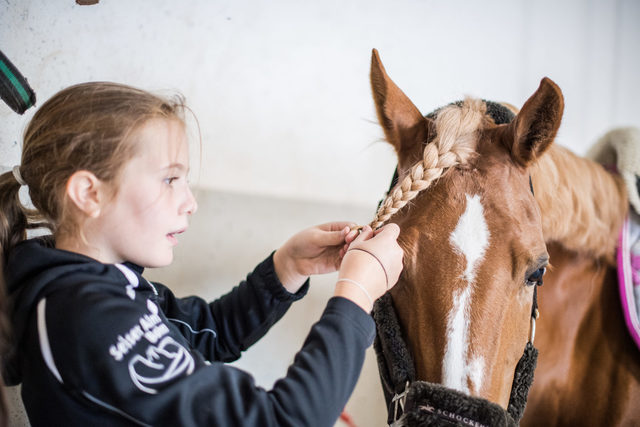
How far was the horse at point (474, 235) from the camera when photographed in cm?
49

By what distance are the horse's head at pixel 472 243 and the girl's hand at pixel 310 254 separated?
118 millimetres

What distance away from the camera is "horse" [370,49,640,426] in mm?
491

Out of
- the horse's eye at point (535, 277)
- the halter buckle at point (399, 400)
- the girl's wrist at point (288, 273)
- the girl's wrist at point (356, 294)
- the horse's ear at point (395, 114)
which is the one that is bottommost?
the halter buckle at point (399, 400)

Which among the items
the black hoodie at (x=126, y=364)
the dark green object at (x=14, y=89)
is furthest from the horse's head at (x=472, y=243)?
the dark green object at (x=14, y=89)

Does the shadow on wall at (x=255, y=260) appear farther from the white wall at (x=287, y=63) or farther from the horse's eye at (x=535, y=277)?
the horse's eye at (x=535, y=277)

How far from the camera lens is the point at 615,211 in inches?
30.8

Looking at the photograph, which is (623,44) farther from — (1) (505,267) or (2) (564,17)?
(1) (505,267)

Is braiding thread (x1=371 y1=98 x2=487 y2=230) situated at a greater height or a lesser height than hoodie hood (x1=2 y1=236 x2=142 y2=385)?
greater

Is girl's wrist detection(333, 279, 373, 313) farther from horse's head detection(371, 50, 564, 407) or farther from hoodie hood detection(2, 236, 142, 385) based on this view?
hoodie hood detection(2, 236, 142, 385)

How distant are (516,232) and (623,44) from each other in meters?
1.45

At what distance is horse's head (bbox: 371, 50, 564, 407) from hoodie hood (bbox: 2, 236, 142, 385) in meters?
0.36

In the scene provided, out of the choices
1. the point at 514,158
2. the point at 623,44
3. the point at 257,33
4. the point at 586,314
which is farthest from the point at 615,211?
the point at 623,44

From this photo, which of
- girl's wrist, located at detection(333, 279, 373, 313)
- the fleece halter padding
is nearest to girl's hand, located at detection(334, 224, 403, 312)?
girl's wrist, located at detection(333, 279, 373, 313)

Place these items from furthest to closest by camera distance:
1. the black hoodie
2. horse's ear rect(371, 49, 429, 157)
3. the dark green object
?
the dark green object < horse's ear rect(371, 49, 429, 157) < the black hoodie
